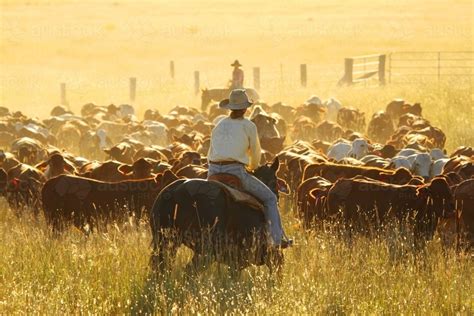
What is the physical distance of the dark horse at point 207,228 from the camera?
31.8 feet

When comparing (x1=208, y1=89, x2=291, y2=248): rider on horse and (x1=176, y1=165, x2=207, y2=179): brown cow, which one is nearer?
(x1=208, y1=89, x2=291, y2=248): rider on horse

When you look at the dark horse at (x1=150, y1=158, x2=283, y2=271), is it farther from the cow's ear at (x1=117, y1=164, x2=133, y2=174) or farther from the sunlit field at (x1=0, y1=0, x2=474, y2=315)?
the cow's ear at (x1=117, y1=164, x2=133, y2=174)

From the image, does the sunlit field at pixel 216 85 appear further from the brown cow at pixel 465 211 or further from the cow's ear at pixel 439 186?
the cow's ear at pixel 439 186

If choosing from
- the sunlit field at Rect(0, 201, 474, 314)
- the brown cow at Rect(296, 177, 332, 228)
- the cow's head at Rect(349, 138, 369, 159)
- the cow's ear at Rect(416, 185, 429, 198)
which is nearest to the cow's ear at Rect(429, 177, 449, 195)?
the cow's ear at Rect(416, 185, 429, 198)

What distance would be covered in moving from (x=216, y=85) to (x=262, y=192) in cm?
3953

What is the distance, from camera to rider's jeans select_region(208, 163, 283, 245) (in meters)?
10.1

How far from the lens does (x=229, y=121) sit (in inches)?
400

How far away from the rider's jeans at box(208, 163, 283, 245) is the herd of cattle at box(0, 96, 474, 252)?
61.3 inches

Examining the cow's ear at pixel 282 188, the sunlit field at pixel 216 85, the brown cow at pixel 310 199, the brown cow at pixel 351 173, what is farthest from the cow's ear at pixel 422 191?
the cow's ear at pixel 282 188

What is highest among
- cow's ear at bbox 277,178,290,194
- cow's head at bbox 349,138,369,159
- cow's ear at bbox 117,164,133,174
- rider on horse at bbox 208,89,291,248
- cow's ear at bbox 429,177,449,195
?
rider on horse at bbox 208,89,291,248

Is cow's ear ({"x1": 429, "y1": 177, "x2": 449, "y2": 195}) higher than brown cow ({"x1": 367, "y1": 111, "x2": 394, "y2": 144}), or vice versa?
cow's ear ({"x1": 429, "y1": 177, "x2": 449, "y2": 195})

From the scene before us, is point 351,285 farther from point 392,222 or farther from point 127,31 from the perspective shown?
point 127,31

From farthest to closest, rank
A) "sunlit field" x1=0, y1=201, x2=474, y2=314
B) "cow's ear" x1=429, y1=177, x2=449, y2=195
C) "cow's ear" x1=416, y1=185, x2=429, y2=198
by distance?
"cow's ear" x1=416, y1=185, x2=429, y2=198 < "cow's ear" x1=429, y1=177, x2=449, y2=195 < "sunlit field" x1=0, y1=201, x2=474, y2=314

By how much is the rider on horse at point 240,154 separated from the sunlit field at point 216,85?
0.62 metres
